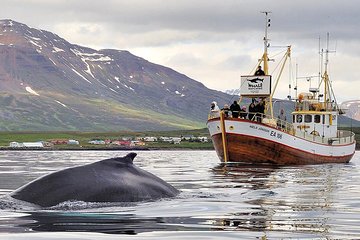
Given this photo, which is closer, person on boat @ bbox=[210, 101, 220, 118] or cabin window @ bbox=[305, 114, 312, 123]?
→ person on boat @ bbox=[210, 101, 220, 118]

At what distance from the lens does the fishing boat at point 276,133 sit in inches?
2660

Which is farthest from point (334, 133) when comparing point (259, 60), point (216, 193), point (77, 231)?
point (77, 231)

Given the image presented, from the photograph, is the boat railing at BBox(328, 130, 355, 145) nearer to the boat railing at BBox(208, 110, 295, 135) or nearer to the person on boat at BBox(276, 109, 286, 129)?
the person on boat at BBox(276, 109, 286, 129)

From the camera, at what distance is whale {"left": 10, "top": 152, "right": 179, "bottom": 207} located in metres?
17.9

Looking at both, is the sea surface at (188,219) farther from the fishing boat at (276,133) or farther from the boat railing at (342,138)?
the boat railing at (342,138)

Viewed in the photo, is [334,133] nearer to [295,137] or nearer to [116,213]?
[295,137]

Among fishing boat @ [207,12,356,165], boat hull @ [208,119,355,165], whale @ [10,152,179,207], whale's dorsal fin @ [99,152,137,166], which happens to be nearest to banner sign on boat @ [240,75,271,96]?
fishing boat @ [207,12,356,165]

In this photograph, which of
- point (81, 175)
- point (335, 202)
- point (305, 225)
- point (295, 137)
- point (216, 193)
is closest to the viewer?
point (305, 225)

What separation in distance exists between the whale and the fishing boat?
45.7 metres

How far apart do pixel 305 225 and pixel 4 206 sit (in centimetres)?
664

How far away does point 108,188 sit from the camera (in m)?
18.5

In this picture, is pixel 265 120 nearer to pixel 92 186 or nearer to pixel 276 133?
pixel 276 133

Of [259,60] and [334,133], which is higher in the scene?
[259,60]

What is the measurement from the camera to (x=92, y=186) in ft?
60.2
